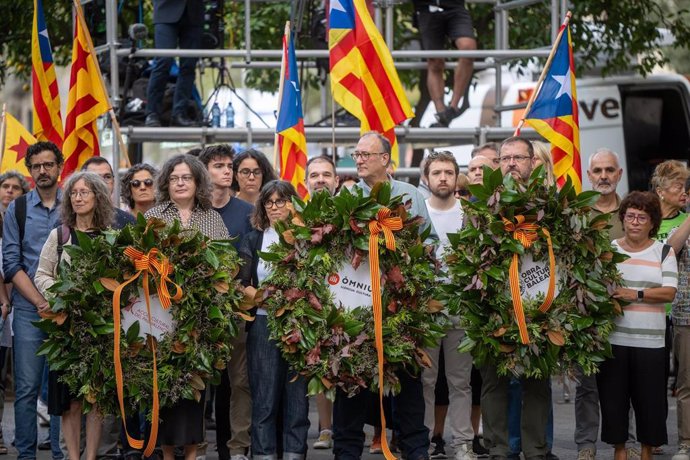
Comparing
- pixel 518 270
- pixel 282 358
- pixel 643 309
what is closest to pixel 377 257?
pixel 518 270

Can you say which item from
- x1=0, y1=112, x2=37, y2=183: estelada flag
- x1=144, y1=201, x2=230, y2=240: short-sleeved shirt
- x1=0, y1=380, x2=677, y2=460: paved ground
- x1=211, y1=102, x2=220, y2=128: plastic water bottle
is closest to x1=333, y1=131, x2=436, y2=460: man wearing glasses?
x1=144, y1=201, x2=230, y2=240: short-sleeved shirt

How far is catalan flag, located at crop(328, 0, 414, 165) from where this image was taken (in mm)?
11203

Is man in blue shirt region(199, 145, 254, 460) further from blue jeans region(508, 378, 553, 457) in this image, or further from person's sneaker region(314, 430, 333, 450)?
blue jeans region(508, 378, 553, 457)

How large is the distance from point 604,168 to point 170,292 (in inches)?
134

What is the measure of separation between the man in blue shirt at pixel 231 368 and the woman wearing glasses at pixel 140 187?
0.42m

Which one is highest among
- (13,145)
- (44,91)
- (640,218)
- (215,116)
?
(44,91)

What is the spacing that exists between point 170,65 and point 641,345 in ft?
18.9

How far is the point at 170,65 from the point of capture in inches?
504

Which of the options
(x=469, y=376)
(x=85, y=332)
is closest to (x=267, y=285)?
(x=85, y=332)

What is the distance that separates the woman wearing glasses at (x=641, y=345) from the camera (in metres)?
8.88

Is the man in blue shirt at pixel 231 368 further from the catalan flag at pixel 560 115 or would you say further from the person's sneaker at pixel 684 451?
the person's sneaker at pixel 684 451

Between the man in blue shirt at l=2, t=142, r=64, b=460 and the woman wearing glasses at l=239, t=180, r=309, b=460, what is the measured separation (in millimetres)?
1359

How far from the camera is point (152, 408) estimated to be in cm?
842

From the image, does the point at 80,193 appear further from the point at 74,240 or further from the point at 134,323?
the point at 134,323
